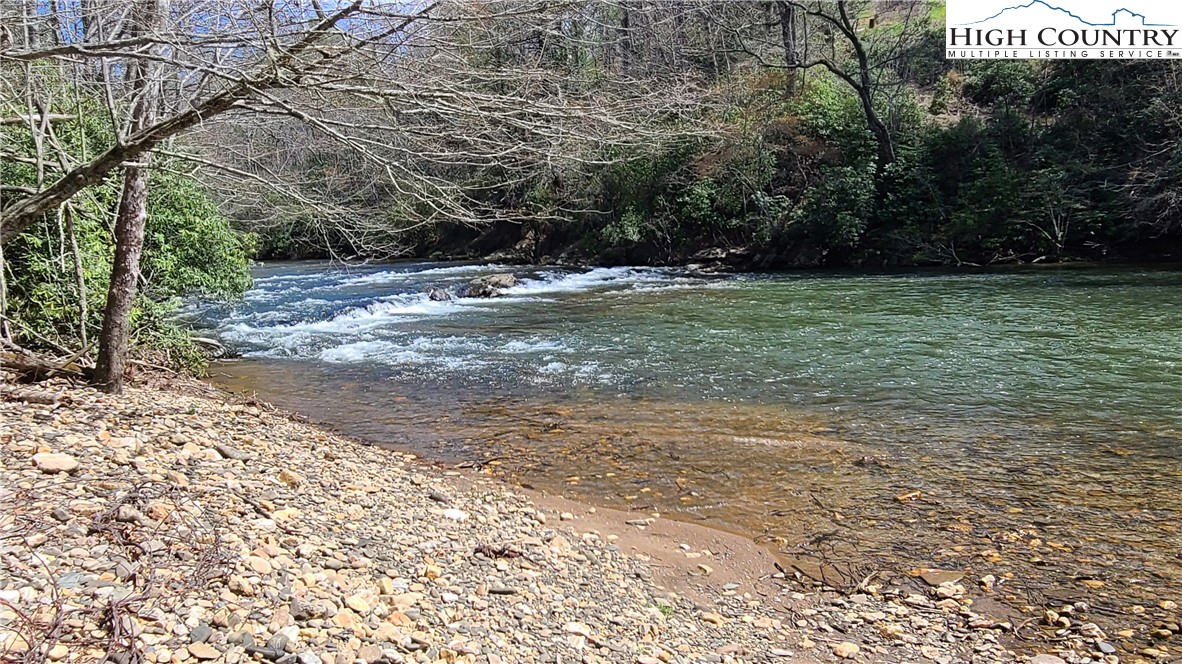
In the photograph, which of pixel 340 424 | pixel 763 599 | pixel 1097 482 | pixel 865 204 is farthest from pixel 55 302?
pixel 865 204

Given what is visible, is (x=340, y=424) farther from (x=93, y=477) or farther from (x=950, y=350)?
(x=950, y=350)

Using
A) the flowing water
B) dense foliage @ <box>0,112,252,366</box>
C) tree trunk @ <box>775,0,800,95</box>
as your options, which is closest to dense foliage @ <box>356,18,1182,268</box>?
tree trunk @ <box>775,0,800,95</box>

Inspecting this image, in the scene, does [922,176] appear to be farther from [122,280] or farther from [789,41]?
[122,280]

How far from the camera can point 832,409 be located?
7379mm

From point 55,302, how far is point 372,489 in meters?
4.57

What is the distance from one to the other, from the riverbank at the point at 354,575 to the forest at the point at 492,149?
4.63ft

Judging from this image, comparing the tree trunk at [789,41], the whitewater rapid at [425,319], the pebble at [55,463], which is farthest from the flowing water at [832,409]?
the tree trunk at [789,41]

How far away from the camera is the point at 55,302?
279 inches

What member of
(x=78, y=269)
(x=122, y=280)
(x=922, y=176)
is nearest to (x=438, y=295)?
(x=78, y=269)

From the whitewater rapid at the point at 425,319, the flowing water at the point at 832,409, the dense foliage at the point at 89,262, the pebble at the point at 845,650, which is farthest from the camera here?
the whitewater rapid at the point at 425,319

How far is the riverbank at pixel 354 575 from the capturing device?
257 cm

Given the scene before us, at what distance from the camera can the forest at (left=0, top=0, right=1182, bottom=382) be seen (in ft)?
12.7

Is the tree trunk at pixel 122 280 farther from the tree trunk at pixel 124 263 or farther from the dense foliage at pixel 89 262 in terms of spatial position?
the dense foliage at pixel 89 262

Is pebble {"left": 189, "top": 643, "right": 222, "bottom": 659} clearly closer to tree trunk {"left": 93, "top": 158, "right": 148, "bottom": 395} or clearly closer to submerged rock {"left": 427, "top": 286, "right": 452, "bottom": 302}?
tree trunk {"left": 93, "top": 158, "right": 148, "bottom": 395}
